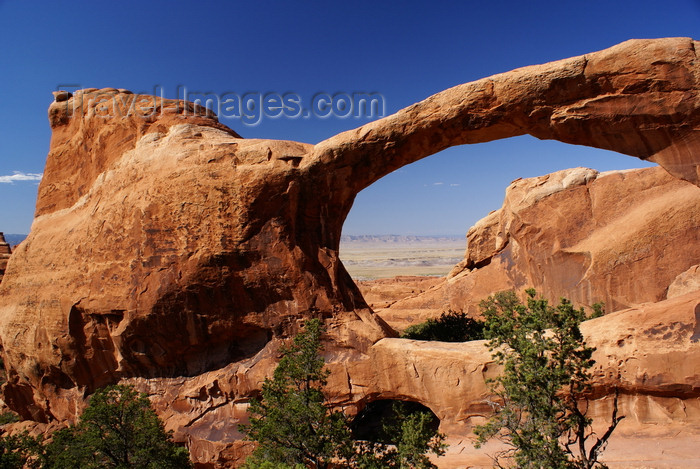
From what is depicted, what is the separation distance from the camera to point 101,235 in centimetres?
1209

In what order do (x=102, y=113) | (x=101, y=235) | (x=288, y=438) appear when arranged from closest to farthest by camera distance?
Answer: (x=288, y=438)
(x=101, y=235)
(x=102, y=113)

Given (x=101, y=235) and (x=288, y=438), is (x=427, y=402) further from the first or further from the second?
(x=101, y=235)

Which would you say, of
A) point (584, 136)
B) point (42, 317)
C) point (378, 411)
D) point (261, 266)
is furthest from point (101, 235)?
point (584, 136)

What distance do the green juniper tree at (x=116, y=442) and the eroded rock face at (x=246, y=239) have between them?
172cm

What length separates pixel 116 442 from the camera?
8.74 metres

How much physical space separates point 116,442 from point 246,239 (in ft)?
17.5

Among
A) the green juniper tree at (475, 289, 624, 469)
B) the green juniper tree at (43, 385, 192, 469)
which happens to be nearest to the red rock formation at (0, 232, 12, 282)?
the green juniper tree at (43, 385, 192, 469)

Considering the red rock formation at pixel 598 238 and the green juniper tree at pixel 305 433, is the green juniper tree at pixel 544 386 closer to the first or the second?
the green juniper tree at pixel 305 433

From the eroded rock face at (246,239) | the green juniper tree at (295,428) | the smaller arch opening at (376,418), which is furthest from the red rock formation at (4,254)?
the green juniper tree at (295,428)

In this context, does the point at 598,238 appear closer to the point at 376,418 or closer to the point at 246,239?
the point at 376,418

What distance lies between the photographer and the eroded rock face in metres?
9.27

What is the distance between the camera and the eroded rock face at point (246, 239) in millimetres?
9273

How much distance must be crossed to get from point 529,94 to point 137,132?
11993mm

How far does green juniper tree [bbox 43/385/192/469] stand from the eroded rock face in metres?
1.72
